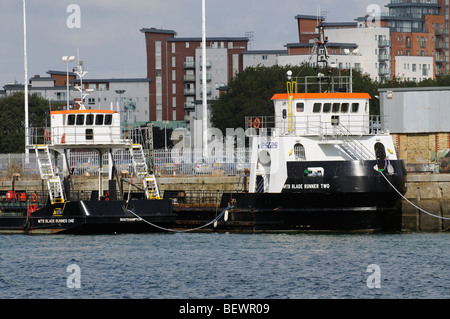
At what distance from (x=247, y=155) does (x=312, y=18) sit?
221 ft

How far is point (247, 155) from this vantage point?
55125 millimetres

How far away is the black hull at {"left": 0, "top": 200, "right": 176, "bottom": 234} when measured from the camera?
36.4m

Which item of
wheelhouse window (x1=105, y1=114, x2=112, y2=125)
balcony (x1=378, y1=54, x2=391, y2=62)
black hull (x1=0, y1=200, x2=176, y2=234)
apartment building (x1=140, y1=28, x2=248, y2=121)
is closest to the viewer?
black hull (x1=0, y1=200, x2=176, y2=234)

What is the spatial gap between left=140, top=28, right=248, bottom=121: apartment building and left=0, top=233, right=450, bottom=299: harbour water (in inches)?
3500

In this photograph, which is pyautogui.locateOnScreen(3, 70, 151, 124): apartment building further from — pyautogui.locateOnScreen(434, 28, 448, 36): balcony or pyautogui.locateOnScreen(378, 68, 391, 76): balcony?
pyautogui.locateOnScreen(434, 28, 448, 36): balcony

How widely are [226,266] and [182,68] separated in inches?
3895

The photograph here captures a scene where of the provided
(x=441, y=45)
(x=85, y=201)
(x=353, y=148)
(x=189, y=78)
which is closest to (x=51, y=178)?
(x=85, y=201)

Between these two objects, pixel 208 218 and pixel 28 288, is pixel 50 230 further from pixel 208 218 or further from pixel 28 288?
pixel 28 288

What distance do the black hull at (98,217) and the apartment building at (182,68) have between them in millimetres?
86567

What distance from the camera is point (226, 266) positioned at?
29344 mm

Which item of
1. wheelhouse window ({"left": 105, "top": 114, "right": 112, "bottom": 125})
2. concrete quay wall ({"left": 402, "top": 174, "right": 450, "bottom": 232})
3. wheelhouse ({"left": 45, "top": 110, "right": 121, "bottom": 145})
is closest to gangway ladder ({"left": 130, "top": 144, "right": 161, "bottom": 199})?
wheelhouse ({"left": 45, "top": 110, "right": 121, "bottom": 145})

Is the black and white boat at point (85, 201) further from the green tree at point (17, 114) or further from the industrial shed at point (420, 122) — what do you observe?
the green tree at point (17, 114)

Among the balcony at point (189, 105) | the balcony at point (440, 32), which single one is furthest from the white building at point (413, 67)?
the balcony at point (189, 105)

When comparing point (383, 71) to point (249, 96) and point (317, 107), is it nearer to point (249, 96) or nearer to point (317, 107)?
point (249, 96)
